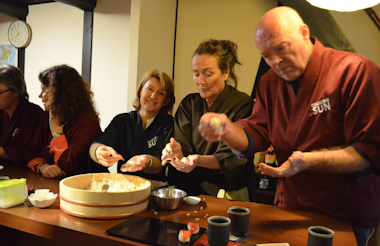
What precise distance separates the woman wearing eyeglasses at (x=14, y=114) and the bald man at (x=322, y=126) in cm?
197

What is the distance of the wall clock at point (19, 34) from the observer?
Result: 5400mm

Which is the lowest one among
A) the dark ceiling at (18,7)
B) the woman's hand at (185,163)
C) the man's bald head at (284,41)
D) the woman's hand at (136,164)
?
the woman's hand at (136,164)

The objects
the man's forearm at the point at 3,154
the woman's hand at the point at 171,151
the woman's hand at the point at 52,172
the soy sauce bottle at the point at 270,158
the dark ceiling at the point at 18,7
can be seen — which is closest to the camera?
the woman's hand at the point at 171,151

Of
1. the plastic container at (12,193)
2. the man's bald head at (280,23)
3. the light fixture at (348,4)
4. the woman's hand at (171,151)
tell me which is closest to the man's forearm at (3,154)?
the plastic container at (12,193)

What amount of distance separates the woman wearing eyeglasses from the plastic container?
46.1 inches

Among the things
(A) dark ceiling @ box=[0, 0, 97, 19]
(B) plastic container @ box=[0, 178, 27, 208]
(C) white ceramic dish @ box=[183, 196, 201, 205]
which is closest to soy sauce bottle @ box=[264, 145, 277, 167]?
(C) white ceramic dish @ box=[183, 196, 201, 205]

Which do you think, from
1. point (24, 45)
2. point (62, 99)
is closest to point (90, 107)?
point (62, 99)

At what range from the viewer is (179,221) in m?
1.46

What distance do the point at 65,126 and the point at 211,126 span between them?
1519mm

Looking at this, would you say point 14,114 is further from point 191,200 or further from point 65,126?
point 191,200

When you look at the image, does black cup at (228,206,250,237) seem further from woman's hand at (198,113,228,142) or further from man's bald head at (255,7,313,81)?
man's bald head at (255,7,313,81)

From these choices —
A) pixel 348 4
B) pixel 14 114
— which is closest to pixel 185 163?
pixel 348 4

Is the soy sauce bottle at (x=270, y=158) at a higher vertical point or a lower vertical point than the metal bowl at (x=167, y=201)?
lower

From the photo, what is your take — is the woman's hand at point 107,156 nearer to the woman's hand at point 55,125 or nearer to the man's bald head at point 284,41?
the woman's hand at point 55,125
